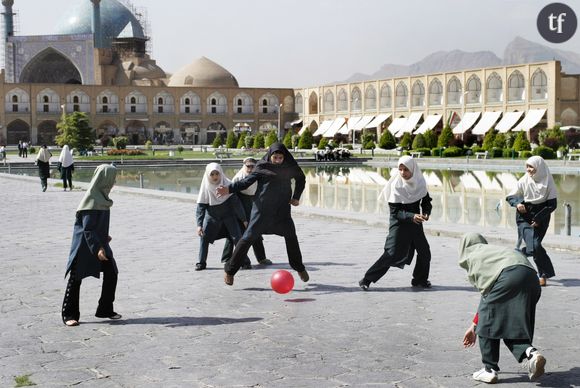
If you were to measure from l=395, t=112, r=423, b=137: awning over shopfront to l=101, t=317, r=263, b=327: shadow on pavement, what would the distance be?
44.5m

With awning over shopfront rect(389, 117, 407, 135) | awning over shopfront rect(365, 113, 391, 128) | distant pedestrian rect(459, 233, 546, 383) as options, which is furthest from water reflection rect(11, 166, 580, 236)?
awning over shopfront rect(365, 113, 391, 128)

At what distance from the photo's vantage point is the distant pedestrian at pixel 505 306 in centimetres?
359

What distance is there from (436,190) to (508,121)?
83.8ft

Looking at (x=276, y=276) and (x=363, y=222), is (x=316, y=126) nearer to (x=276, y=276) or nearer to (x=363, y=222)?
(x=363, y=222)

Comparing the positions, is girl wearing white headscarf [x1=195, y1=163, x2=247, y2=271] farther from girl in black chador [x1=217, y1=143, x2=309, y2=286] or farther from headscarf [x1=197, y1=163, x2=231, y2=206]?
girl in black chador [x1=217, y1=143, x2=309, y2=286]

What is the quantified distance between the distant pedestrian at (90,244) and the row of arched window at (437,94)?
39.1 metres

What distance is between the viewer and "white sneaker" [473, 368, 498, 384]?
144 inches

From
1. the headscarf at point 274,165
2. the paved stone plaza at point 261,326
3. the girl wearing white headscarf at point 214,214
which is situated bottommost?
the paved stone plaza at point 261,326

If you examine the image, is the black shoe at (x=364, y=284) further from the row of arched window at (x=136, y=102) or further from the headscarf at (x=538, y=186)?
the row of arched window at (x=136, y=102)

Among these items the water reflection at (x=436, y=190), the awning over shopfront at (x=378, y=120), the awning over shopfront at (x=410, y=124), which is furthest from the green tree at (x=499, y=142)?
the awning over shopfront at (x=378, y=120)

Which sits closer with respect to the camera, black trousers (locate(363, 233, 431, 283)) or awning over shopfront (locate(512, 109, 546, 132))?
black trousers (locate(363, 233, 431, 283))

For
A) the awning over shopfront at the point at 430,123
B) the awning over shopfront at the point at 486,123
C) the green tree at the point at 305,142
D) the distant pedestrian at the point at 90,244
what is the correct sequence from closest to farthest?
1. the distant pedestrian at the point at 90,244
2. the green tree at the point at 305,142
3. the awning over shopfront at the point at 486,123
4. the awning over shopfront at the point at 430,123

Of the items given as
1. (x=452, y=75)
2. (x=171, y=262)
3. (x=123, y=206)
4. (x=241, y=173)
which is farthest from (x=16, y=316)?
(x=452, y=75)

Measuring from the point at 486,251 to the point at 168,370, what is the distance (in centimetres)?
162
